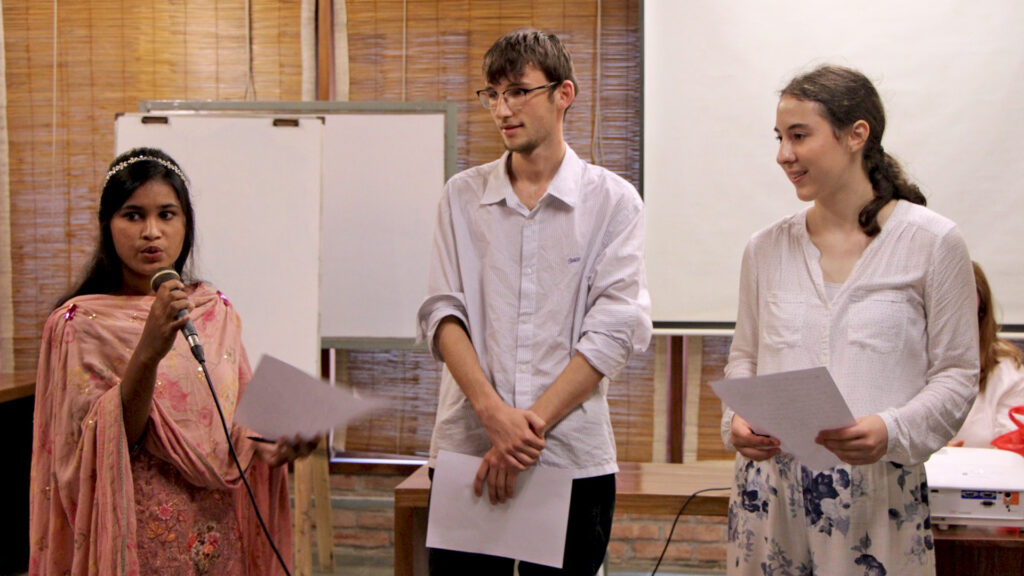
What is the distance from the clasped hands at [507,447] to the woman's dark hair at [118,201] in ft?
2.31

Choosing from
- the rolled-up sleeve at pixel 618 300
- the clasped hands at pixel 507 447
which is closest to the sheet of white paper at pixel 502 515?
the clasped hands at pixel 507 447

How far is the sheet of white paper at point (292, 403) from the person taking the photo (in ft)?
4.42

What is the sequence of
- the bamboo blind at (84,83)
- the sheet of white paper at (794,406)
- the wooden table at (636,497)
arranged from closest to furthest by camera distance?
the sheet of white paper at (794,406), the wooden table at (636,497), the bamboo blind at (84,83)

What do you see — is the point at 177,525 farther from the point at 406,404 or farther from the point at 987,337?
the point at 987,337

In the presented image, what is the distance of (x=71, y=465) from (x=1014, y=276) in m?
2.96

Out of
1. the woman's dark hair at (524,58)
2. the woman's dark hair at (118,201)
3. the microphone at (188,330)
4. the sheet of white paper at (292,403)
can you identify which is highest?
the woman's dark hair at (524,58)

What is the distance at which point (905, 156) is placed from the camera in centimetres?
302

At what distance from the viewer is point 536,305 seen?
1.59m

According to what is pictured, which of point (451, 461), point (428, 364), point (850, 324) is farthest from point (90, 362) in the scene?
point (428, 364)

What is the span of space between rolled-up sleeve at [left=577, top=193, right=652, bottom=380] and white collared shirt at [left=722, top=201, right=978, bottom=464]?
0.25 m

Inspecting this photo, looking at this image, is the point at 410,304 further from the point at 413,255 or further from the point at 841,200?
the point at 841,200

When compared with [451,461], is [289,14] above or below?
above

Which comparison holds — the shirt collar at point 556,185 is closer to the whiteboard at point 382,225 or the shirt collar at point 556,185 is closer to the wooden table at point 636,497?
the wooden table at point 636,497

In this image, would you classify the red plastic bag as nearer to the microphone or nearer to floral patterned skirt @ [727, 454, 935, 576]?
floral patterned skirt @ [727, 454, 935, 576]
